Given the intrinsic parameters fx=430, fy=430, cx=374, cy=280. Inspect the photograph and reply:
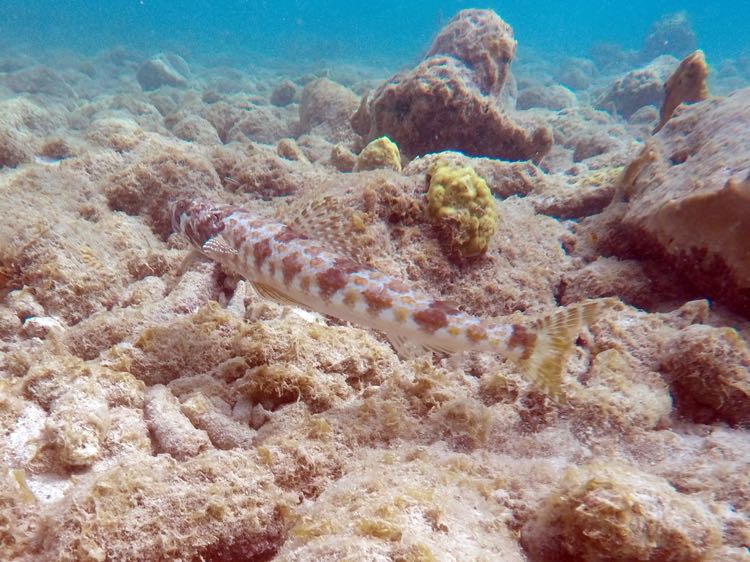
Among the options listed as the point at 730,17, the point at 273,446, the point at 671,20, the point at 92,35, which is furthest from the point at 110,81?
the point at 730,17

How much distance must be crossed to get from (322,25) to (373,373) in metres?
88.9

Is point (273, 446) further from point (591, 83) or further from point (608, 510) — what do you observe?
point (591, 83)

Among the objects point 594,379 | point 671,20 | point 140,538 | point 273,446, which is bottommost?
point 140,538

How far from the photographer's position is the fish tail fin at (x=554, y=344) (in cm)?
319

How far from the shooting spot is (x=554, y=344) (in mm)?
3262

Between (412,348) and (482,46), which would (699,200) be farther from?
(482,46)

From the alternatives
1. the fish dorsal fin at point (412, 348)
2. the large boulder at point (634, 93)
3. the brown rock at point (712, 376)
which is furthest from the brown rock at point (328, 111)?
the large boulder at point (634, 93)

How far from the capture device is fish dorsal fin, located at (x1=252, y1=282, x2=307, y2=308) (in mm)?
3975

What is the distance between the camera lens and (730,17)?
60500 mm

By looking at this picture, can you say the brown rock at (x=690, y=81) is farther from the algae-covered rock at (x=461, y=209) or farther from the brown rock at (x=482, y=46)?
the algae-covered rock at (x=461, y=209)

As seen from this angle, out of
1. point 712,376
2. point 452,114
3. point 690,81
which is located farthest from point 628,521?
point 690,81

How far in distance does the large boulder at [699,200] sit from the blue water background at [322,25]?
1646 inches

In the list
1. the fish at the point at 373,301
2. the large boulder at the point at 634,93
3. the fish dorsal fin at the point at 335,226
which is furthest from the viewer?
the large boulder at the point at 634,93

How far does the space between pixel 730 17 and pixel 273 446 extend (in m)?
85.9
